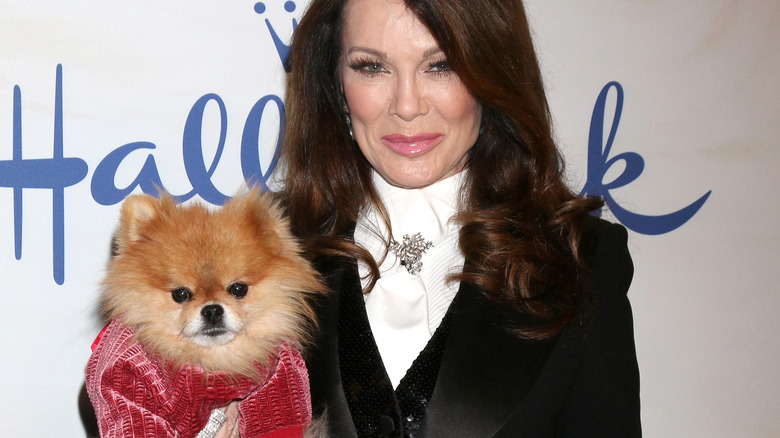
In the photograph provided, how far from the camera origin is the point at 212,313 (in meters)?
1.62

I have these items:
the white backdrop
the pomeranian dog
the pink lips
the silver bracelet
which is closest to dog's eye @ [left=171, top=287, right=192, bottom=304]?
the pomeranian dog

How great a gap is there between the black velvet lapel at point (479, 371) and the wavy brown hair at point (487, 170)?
5 centimetres

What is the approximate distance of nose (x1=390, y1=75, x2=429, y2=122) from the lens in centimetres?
192

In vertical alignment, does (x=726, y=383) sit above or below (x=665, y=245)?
below

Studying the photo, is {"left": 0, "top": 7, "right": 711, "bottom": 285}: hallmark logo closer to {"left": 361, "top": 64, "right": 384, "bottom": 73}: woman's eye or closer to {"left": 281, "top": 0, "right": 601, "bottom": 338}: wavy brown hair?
{"left": 281, "top": 0, "right": 601, "bottom": 338}: wavy brown hair

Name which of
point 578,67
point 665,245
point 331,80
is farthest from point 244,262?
point 665,245

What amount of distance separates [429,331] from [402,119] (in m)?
0.57

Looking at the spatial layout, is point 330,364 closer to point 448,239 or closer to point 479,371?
point 479,371

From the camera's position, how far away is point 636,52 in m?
3.22

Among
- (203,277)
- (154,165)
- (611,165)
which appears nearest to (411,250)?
(203,277)

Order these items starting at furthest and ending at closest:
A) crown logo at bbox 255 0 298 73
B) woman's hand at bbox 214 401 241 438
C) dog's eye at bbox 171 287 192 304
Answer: crown logo at bbox 255 0 298 73
woman's hand at bbox 214 401 241 438
dog's eye at bbox 171 287 192 304

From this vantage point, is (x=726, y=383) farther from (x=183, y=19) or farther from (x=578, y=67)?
(x=183, y=19)

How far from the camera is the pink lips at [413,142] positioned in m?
2.00

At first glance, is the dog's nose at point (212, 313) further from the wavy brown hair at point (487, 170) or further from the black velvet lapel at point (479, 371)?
the black velvet lapel at point (479, 371)
